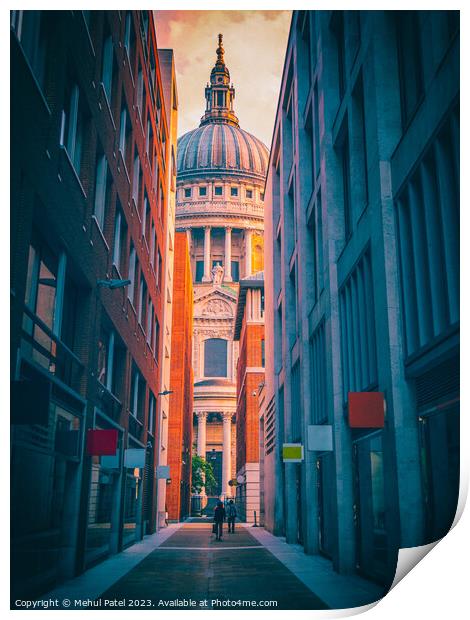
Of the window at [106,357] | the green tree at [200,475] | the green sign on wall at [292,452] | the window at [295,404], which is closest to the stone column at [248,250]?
the green tree at [200,475]

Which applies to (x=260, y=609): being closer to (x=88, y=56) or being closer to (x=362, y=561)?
(x=362, y=561)

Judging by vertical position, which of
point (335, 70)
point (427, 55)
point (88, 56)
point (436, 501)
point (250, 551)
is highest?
point (335, 70)

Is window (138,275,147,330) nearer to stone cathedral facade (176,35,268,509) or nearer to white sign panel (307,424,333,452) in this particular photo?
white sign panel (307,424,333,452)

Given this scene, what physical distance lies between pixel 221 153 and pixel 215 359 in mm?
40958

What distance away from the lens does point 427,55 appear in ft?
37.8

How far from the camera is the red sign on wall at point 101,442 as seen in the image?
15391 millimetres

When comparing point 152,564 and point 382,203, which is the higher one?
point 382,203

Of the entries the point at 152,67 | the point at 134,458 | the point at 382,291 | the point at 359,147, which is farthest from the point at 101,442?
the point at 152,67

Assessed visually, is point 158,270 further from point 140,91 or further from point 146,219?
point 140,91

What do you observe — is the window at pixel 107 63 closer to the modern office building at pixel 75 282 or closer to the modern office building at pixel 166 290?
the modern office building at pixel 75 282

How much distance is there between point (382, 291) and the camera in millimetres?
12852

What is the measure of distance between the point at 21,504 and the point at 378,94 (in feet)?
31.8

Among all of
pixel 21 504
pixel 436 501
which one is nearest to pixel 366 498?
pixel 436 501

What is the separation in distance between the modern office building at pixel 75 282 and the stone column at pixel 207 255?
276 feet
